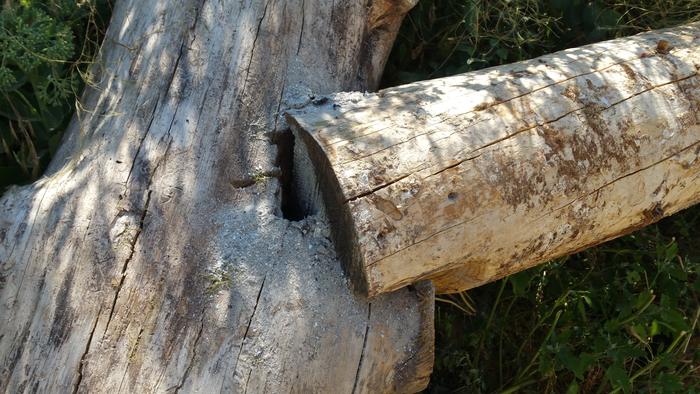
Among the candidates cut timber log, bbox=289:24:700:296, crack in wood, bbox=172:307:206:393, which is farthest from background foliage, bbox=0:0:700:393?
crack in wood, bbox=172:307:206:393

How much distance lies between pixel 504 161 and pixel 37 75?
1694 millimetres

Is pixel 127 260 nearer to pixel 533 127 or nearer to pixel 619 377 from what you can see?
pixel 533 127

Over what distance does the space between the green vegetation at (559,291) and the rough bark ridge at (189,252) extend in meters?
0.85

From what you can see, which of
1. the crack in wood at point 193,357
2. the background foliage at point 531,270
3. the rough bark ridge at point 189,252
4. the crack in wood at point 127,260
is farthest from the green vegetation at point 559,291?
the crack in wood at point 127,260

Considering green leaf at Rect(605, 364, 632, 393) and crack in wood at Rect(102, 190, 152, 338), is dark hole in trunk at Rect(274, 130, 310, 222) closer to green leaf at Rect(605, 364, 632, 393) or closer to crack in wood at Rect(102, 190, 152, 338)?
crack in wood at Rect(102, 190, 152, 338)

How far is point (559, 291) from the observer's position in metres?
3.12

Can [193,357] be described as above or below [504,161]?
below

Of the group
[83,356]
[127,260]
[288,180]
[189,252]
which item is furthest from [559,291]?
[83,356]

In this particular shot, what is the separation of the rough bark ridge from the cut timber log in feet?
0.55

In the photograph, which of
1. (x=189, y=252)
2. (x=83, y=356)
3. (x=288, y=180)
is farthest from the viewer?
(x=288, y=180)

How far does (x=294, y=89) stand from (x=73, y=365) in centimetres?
110

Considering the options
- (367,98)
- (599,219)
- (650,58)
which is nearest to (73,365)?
(367,98)

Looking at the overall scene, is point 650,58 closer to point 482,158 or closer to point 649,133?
point 649,133

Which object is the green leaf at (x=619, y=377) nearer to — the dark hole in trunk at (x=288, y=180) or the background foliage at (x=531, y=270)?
the background foliage at (x=531, y=270)
